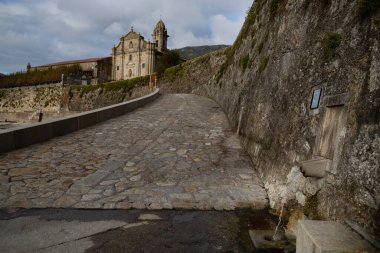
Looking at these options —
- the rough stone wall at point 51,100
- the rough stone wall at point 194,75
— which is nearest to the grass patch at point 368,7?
the rough stone wall at point 194,75

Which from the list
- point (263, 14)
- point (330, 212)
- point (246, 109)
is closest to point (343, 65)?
point (330, 212)

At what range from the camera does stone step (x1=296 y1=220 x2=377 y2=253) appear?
2.26 metres

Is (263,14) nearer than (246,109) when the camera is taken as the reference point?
No

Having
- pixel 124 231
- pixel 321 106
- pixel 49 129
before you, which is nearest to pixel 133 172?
pixel 124 231

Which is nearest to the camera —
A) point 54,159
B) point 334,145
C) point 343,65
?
point 334,145

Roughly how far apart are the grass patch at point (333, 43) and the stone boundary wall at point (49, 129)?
6.19 meters

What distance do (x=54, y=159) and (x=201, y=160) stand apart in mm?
3022

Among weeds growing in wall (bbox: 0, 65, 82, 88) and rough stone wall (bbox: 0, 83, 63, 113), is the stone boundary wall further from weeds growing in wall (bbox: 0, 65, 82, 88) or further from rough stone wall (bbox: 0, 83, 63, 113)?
weeds growing in wall (bbox: 0, 65, 82, 88)

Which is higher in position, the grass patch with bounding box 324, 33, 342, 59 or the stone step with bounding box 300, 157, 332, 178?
the grass patch with bounding box 324, 33, 342, 59

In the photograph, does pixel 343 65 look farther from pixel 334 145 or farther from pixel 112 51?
pixel 112 51

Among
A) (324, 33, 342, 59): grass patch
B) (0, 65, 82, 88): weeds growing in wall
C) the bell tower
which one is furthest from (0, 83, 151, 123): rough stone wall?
the bell tower

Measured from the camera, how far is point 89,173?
18.1 feet

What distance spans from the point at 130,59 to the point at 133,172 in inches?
2395

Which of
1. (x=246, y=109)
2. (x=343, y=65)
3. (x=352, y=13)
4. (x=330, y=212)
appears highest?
(x=352, y=13)
